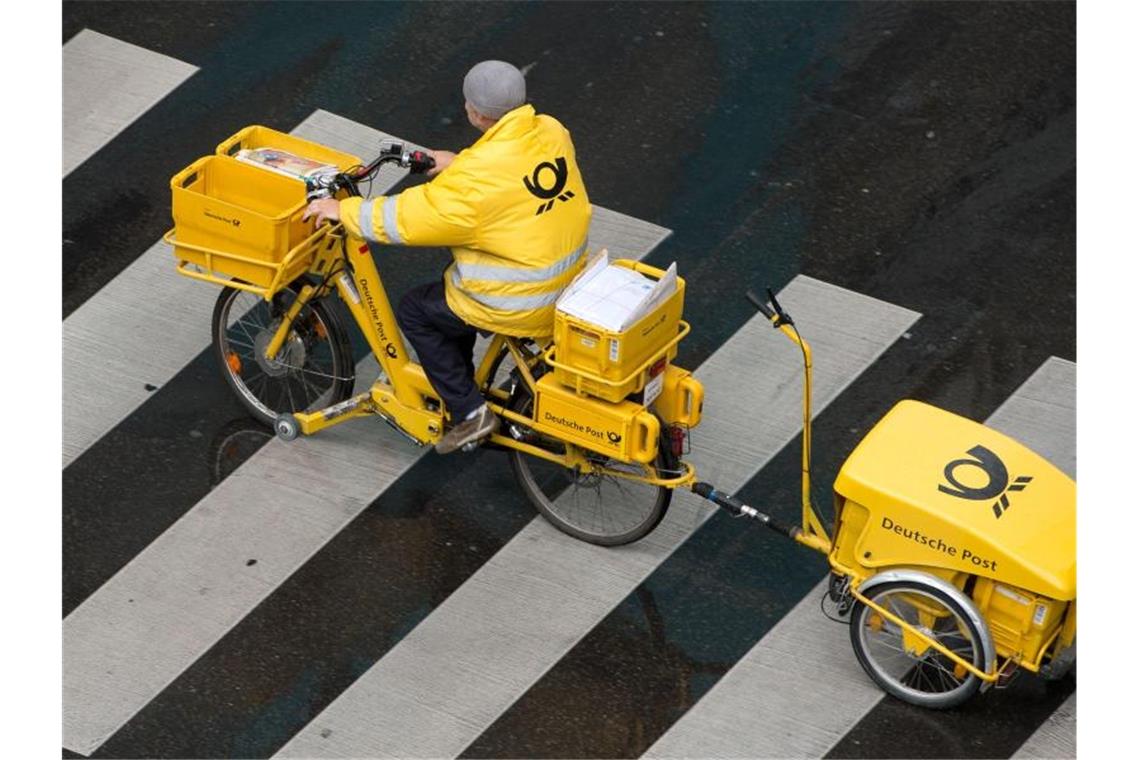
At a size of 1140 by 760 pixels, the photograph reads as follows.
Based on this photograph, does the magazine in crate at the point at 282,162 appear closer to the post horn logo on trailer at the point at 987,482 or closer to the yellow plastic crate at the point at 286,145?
the yellow plastic crate at the point at 286,145

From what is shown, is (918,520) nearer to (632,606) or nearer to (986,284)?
(632,606)

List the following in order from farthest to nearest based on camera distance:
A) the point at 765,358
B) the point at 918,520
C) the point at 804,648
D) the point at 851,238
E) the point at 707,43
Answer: the point at 707,43
the point at 851,238
the point at 765,358
the point at 804,648
the point at 918,520

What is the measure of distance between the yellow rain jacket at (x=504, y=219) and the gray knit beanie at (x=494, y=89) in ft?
0.16

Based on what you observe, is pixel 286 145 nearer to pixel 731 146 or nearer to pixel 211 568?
pixel 211 568

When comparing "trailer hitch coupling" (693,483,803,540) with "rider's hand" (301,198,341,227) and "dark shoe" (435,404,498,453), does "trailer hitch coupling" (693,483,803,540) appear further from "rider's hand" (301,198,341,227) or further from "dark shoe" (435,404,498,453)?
"rider's hand" (301,198,341,227)

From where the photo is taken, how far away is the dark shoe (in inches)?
376

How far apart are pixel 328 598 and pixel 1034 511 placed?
311 cm

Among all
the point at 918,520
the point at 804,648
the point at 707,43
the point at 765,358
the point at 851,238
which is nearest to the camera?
the point at 918,520

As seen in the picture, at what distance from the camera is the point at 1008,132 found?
12.0 meters

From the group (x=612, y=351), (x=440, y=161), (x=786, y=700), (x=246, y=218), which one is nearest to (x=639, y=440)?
(x=612, y=351)

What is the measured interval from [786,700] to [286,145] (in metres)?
3.48

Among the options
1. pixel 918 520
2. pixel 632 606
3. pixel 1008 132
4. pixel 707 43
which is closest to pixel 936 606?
pixel 918 520

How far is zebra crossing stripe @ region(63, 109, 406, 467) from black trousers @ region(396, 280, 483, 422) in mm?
1727

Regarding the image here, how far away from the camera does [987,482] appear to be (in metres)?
8.62
